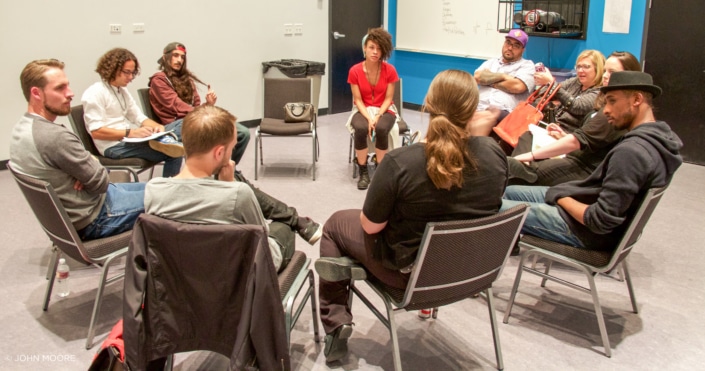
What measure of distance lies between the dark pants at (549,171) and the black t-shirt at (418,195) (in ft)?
4.08

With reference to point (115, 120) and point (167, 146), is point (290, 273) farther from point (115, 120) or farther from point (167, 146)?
point (115, 120)

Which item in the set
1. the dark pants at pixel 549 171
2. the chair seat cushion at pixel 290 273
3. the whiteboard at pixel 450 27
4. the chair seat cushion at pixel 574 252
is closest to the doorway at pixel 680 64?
the whiteboard at pixel 450 27

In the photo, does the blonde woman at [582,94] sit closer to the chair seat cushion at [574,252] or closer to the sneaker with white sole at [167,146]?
the chair seat cushion at [574,252]

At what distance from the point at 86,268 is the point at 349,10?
4.92 meters

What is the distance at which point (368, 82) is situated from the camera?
5.10 m

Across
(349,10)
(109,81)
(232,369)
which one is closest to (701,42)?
(349,10)

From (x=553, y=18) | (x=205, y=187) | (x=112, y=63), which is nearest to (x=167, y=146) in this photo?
(x=112, y=63)

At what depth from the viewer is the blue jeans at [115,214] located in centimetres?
274

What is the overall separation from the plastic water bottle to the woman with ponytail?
5.33 feet

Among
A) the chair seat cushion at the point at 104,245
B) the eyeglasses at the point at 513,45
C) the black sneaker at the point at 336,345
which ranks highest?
the eyeglasses at the point at 513,45

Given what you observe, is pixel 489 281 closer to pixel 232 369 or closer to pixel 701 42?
pixel 232 369

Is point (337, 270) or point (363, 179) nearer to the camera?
point (337, 270)

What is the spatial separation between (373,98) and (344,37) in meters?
2.58

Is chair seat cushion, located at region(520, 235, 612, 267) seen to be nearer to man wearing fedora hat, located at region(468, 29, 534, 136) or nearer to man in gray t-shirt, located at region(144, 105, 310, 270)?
man in gray t-shirt, located at region(144, 105, 310, 270)
